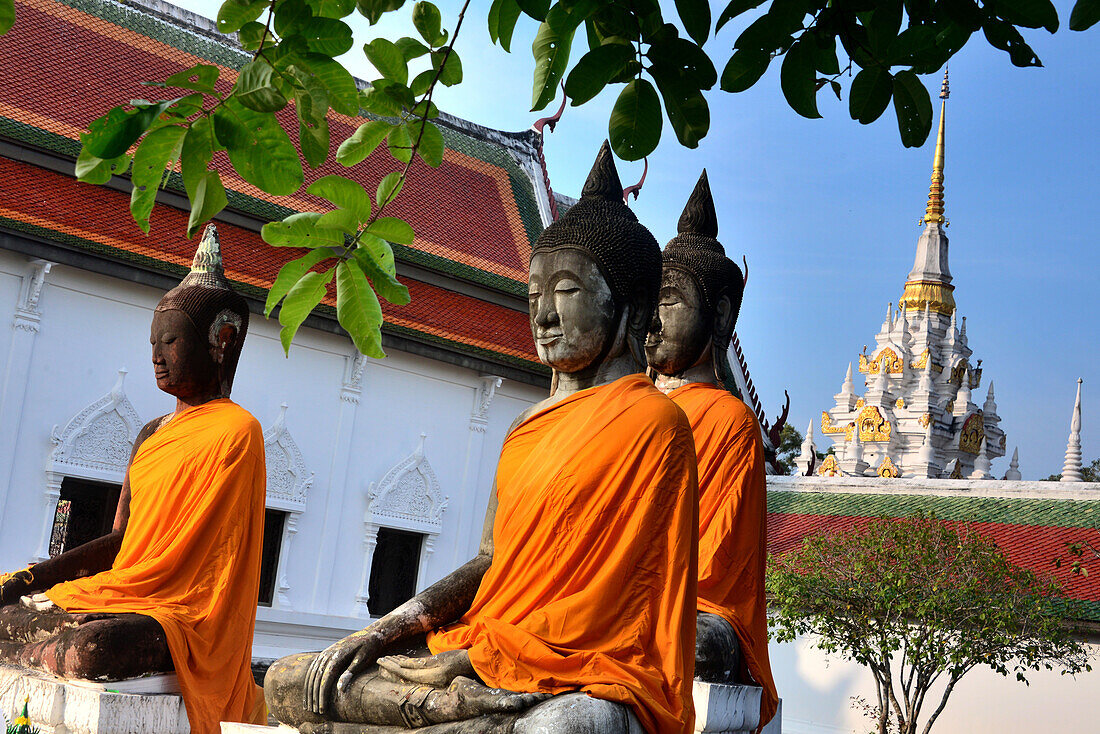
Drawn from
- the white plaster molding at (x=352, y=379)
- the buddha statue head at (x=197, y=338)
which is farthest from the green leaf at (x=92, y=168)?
the white plaster molding at (x=352, y=379)

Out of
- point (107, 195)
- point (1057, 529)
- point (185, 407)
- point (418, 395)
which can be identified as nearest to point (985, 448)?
point (1057, 529)

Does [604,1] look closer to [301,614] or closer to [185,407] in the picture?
[185,407]

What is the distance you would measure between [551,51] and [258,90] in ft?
2.41

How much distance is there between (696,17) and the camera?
2664mm

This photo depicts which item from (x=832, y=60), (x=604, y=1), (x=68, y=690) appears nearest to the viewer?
(x=604, y=1)

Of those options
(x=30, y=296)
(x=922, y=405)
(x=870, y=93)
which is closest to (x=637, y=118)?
(x=870, y=93)

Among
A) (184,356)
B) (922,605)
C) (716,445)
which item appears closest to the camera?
(716,445)

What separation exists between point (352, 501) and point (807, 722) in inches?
228

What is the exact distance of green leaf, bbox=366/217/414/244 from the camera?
2.73 meters

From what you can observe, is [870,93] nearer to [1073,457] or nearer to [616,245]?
[616,245]

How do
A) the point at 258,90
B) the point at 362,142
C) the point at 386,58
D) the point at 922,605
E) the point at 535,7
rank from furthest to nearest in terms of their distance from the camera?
1. the point at 922,605
2. the point at 386,58
3. the point at 362,142
4. the point at 535,7
5. the point at 258,90

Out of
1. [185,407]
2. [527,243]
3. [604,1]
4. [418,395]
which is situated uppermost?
[527,243]

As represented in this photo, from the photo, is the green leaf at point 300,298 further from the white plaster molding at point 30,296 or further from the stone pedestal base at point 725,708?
the white plaster molding at point 30,296

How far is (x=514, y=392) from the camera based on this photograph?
15055 millimetres
